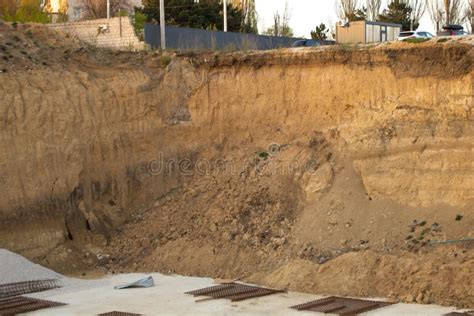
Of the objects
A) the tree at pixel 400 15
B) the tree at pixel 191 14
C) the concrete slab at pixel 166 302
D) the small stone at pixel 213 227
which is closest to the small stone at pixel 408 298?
the concrete slab at pixel 166 302

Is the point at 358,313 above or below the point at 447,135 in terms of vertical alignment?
below

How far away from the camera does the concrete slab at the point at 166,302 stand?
49.2ft

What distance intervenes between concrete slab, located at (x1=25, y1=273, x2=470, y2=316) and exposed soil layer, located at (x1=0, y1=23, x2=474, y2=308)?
709 millimetres

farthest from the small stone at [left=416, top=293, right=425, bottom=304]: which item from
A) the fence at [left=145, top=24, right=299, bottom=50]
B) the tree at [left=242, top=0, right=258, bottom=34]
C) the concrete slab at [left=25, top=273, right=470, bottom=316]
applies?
the tree at [left=242, top=0, right=258, bottom=34]

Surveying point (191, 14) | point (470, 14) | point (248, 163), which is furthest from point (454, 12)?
point (248, 163)

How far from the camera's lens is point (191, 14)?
40.3 meters

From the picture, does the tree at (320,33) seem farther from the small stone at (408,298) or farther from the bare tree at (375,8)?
the small stone at (408,298)

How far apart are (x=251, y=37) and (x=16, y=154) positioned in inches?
427

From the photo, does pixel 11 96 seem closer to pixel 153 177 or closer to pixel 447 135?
pixel 153 177

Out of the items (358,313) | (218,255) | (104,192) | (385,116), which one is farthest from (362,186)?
(104,192)

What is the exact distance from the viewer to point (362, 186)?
19.5m

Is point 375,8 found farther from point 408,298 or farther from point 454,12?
point 408,298

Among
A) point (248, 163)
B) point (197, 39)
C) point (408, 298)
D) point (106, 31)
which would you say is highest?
point (106, 31)

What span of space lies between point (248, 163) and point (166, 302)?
6377 millimetres
